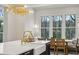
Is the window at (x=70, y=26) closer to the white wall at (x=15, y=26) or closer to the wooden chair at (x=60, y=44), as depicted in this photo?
the wooden chair at (x=60, y=44)

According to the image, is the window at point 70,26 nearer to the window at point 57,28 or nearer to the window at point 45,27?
the window at point 57,28

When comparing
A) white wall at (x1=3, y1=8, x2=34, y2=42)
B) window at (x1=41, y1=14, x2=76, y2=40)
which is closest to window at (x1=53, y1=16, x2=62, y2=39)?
window at (x1=41, y1=14, x2=76, y2=40)

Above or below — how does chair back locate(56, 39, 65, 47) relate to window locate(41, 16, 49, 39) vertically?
below

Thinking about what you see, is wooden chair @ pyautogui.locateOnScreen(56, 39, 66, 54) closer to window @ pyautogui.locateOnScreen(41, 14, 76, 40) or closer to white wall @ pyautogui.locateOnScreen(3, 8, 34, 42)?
window @ pyautogui.locateOnScreen(41, 14, 76, 40)

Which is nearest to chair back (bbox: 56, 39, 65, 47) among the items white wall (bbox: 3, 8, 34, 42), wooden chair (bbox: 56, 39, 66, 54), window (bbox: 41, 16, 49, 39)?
wooden chair (bbox: 56, 39, 66, 54)

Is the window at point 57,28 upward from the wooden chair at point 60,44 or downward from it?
upward

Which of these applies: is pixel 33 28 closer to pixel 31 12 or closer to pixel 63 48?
pixel 31 12

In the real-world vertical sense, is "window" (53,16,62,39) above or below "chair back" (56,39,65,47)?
above

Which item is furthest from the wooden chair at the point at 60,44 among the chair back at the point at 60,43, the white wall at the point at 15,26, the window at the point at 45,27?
the white wall at the point at 15,26

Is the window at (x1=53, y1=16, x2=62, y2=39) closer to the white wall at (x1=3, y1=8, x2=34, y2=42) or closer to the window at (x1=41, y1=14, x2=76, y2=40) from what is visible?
the window at (x1=41, y1=14, x2=76, y2=40)

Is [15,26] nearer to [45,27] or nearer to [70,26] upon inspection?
[45,27]

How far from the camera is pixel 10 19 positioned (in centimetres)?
145

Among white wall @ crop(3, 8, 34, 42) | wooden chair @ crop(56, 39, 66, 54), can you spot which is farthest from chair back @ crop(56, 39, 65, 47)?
white wall @ crop(3, 8, 34, 42)
